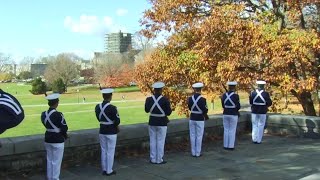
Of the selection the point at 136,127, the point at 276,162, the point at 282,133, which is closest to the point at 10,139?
the point at 136,127

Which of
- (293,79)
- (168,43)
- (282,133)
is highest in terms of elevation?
(168,43)

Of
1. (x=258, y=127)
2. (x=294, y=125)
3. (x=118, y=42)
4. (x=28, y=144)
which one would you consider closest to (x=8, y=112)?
(x=28, y=144)

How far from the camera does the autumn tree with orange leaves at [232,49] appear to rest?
1276 cm

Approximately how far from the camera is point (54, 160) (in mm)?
7086

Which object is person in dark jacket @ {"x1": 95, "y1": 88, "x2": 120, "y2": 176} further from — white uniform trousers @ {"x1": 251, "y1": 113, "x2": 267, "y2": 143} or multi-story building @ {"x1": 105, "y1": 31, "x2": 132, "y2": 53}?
multi-story building @ {"x1": 105, "y1": 31, "x2": 132, "y2": 53}

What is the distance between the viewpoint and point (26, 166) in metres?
7.58

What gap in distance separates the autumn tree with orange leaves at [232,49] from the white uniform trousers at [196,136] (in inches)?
141


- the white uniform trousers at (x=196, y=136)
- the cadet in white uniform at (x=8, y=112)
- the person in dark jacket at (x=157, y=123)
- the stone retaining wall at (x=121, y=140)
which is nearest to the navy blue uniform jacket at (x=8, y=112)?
the cadet in white uniform at (x=8, y=112)

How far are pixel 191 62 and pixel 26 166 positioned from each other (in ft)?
23.9

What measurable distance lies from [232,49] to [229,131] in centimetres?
370

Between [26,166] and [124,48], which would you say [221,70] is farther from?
[124,48]

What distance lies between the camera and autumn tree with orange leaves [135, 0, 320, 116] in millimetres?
12758

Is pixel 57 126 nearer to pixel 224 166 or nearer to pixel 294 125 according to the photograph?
pixel 224 166

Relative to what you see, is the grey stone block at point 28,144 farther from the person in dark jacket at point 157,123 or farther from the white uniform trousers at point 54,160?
the person in dark jacket at point 157,123
